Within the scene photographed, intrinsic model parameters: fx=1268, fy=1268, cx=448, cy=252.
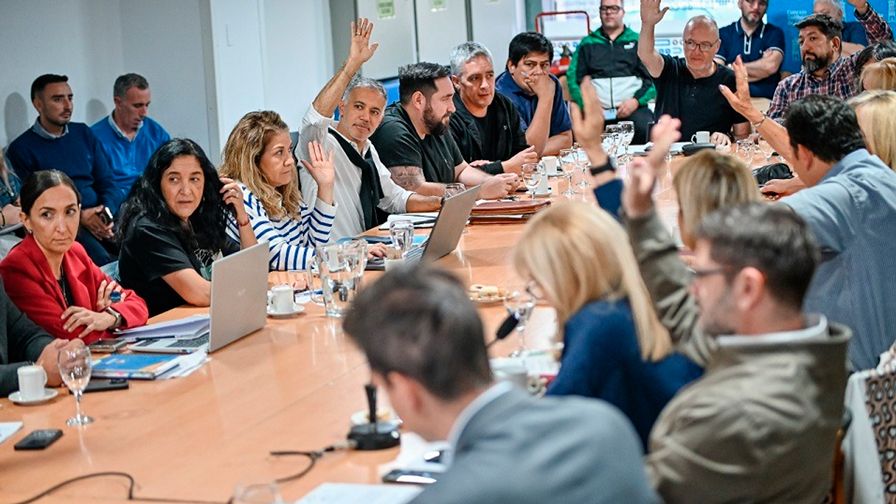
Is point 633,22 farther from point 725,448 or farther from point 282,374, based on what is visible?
point 725,448

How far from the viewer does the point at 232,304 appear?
335 cm

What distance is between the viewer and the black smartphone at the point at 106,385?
120 inches

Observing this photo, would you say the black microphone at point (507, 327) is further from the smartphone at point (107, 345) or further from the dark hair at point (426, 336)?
the dark hair at point (426, 336)

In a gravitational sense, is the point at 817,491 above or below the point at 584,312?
below

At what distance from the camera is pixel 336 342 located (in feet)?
11.1

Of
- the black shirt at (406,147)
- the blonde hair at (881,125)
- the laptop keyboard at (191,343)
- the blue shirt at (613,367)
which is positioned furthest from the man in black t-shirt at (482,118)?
the blue shirt at (613,367)

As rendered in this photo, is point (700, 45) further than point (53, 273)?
Yes

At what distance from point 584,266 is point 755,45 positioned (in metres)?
7.83

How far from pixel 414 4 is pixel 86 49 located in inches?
136

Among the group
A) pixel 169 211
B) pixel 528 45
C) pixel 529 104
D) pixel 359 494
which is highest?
pixel 528 45

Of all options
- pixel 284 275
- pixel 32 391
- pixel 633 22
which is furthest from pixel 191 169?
pixel 633 22

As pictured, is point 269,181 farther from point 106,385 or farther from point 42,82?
point 42,82

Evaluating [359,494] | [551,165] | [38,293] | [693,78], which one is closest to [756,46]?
[693,78]

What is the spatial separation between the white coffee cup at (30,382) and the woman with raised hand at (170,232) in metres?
0.97
